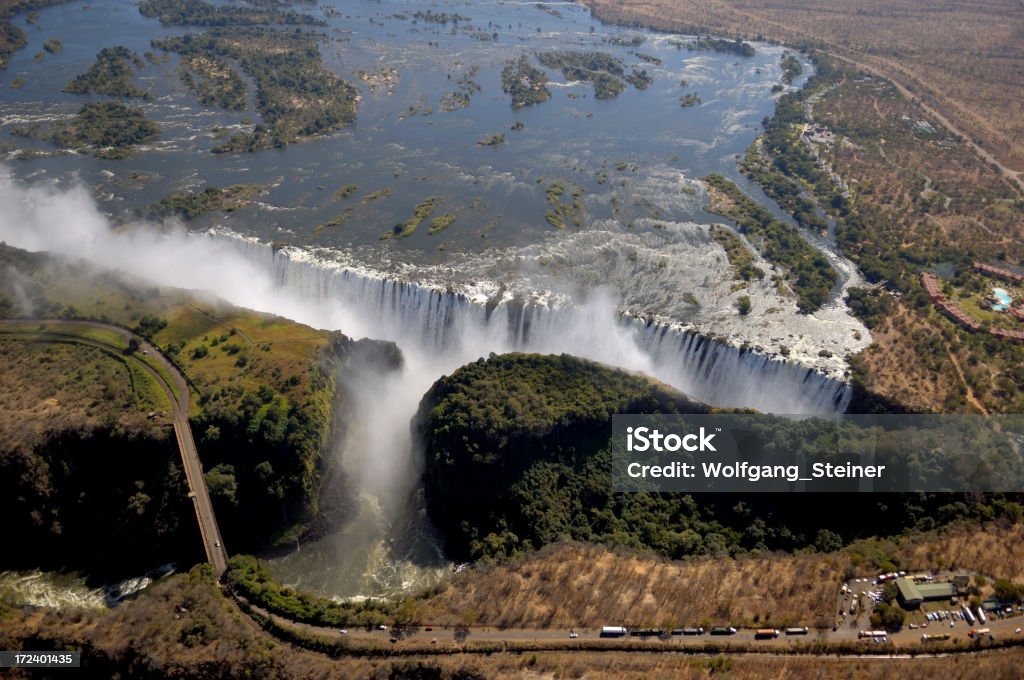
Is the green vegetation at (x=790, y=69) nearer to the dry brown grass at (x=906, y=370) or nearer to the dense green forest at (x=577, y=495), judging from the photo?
the dry brown grass at (x=906, y=370)

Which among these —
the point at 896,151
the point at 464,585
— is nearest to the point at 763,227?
the point at 896,151

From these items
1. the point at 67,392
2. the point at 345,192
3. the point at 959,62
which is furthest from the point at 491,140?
the point at 959,62

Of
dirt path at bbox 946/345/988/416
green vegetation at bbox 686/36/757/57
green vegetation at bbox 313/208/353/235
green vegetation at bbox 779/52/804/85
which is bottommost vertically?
dirt path at bbox 946/345/988/416

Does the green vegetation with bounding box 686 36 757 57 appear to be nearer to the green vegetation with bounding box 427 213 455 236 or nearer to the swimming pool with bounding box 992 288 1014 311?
the swimming pool with bounding box 992 288 1014 311

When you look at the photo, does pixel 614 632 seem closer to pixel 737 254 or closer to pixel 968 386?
pixel 968 386

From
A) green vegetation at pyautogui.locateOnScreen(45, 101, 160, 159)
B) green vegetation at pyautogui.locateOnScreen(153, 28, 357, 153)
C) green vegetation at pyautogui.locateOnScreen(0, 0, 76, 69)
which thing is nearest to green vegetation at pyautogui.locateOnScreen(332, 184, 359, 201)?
green vegetation at pyautogui.locateOnScreen(153, 28, 357, 153)

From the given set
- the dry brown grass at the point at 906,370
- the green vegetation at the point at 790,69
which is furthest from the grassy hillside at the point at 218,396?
the green vegetation at the point at 790,69

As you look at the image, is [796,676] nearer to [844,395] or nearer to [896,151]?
[844,395]
